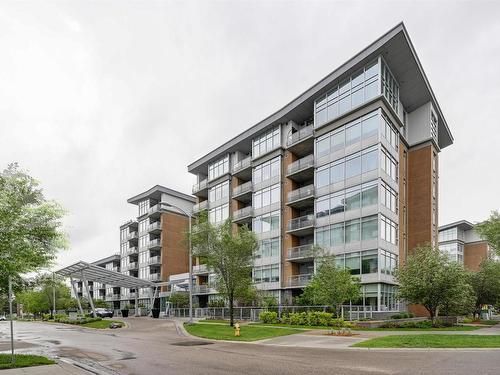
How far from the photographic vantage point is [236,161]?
54000 millimetres

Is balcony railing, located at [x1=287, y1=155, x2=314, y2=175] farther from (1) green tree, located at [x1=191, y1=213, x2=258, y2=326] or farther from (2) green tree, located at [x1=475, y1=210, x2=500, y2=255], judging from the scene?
(2) green tree, located at [x1=475, y1=210, x2=500, y2=255]

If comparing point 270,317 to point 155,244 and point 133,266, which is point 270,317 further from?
point 133,266

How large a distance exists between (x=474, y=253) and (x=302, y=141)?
205 feet

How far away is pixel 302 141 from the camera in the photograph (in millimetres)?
42625

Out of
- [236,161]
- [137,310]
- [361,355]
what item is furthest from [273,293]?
[361,355]

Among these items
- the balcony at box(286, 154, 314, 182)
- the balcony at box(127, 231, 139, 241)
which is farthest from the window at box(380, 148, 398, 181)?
the balcony at box(127, 231, 139, 241)

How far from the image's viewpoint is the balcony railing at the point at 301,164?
42125 mm

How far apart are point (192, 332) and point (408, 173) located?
28.2m

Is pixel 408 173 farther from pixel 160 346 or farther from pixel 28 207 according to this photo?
pixel 28 207

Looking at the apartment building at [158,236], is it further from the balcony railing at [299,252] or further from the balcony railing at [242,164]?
the balcony railing at [299,252]

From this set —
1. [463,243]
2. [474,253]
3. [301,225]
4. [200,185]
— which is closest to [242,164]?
[200,185]

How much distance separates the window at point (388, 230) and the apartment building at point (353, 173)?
0.29ft

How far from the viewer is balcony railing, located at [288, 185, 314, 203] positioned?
41.4 metres

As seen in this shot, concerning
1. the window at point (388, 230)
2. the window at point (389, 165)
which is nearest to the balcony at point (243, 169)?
the window at point (389, 165)
